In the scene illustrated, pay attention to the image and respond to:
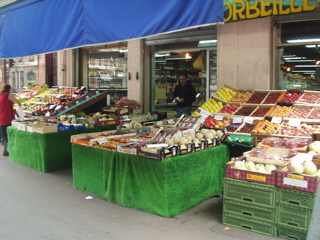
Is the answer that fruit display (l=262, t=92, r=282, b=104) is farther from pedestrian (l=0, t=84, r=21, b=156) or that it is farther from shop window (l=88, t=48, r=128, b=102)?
pedestrian (l=0, t=84, r=21, b=156)

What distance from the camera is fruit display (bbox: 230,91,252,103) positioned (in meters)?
7.23

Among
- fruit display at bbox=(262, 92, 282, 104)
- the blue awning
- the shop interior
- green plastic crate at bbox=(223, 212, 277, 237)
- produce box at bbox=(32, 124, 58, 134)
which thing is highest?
the blue awning

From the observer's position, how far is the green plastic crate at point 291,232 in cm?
399

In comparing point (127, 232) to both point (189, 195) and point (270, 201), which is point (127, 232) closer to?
point (189, 195)

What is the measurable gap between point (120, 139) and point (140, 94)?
4.28 meters

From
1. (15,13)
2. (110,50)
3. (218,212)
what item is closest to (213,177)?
(218,212)

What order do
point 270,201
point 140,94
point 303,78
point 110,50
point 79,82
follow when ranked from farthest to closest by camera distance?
point 79,82
point 110,50
point 140,94
point 303,78
point 270,201

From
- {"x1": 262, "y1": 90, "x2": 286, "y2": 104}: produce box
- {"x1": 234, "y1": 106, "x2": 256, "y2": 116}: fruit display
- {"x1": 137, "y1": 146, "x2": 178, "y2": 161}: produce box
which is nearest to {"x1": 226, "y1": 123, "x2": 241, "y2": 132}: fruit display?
{"x1": 234, "y1": 106, "x2": 256, "y2": 116}: fruit display

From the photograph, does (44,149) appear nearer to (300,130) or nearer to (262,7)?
(300,130)

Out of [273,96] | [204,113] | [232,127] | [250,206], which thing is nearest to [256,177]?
[250,206]

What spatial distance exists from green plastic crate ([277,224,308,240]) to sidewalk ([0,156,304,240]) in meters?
0.19

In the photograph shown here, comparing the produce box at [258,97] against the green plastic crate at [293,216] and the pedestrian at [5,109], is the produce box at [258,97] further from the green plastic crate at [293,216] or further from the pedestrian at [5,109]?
the pedestrian at [5,109]

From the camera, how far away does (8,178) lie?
686cm

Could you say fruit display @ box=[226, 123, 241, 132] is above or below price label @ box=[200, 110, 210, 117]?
below
